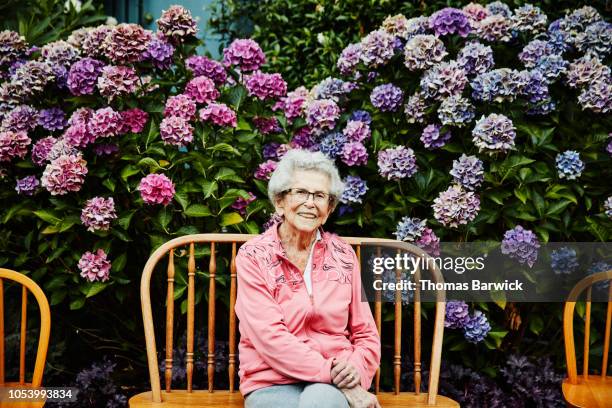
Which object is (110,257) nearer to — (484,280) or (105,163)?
(105,163)

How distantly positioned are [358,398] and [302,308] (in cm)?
35

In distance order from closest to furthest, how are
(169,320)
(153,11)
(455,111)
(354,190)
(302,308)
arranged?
(302,308), (169,320), (455,111), (354,190), (153,11)

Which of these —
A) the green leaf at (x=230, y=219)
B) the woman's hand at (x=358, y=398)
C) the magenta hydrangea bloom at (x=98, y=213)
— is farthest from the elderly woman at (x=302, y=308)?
the magenta hydrangea bloom at (x=98, y=213)

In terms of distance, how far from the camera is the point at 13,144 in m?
3.06

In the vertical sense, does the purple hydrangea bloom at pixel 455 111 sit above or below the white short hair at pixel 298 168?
above

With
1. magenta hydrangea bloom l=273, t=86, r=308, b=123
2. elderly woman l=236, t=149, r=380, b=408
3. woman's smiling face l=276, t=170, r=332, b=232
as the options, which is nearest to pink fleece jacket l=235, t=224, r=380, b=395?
elderly woman l=236, t=149, r=380, b=408

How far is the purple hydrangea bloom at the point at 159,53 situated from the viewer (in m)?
3.05

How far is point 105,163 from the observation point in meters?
3.05

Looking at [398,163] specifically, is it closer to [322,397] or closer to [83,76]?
[322,397]

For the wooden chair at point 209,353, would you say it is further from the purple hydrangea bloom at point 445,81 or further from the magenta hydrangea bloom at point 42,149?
the magenta hydrangea bloom at point 42,149

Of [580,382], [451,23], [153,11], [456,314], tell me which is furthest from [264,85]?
[153,11]

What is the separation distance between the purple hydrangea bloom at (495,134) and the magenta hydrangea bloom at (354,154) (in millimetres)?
479

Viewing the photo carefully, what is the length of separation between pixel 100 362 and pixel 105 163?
40.4 inches

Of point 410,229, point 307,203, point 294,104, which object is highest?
point 294,104
